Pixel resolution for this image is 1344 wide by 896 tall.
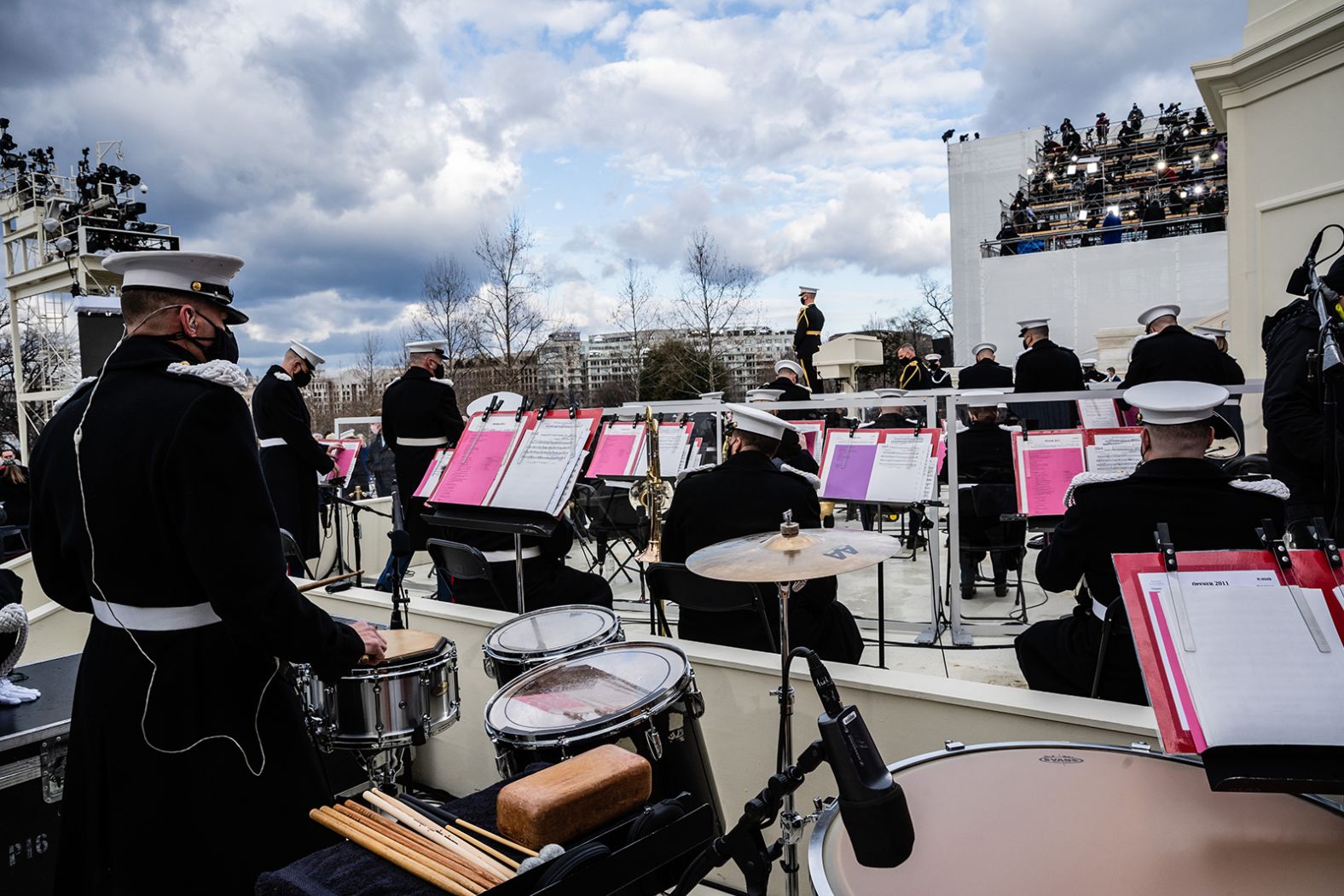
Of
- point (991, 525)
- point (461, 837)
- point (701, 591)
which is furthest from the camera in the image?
point (991, 525)

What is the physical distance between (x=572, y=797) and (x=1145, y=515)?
230 cm

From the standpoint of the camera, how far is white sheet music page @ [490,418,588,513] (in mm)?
3971

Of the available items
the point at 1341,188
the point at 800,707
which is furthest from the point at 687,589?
the point at 1341,188

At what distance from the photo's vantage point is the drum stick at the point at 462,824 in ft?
5.14

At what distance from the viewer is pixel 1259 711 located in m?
1.52

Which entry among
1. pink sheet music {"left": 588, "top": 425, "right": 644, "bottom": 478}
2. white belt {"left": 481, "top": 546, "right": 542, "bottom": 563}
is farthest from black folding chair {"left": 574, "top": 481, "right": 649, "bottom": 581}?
white belt {"left": 481, "top": 546, "right": 542, "bottom": 563}

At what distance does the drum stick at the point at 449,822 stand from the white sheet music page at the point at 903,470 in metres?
4.02

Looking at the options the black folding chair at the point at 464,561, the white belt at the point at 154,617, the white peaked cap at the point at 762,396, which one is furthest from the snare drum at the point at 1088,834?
the white peaked cap at the point at 762,396

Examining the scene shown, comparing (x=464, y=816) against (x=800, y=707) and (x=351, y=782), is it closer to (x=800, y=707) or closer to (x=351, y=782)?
(x=800, y=707)

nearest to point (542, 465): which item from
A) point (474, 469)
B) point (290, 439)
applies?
point (474, 469)

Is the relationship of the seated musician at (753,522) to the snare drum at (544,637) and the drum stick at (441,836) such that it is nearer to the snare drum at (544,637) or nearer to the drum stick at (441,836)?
the snare drum at (544,637)

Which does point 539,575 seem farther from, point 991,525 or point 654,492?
point 991,525

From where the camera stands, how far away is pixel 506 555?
15.5ft

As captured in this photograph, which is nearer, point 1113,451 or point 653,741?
point 653,741
